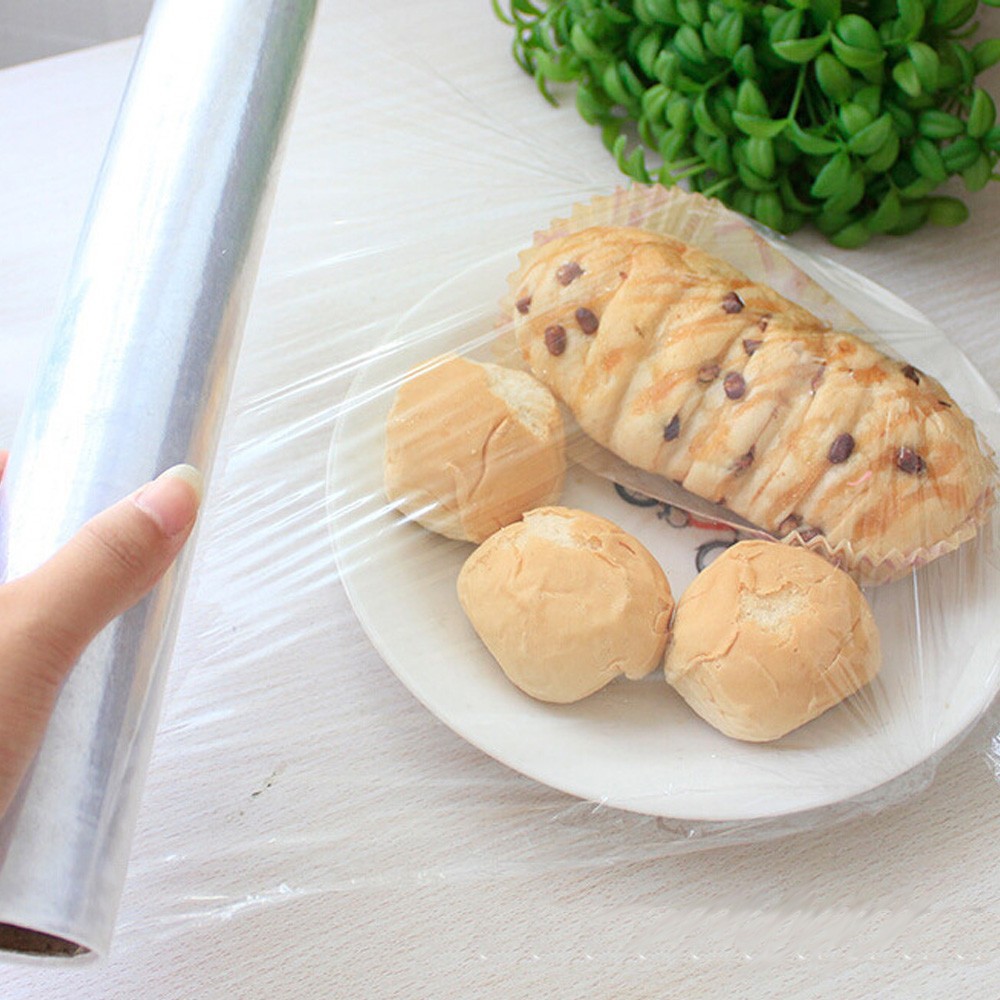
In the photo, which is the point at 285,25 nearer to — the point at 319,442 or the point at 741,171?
the point at 319,442

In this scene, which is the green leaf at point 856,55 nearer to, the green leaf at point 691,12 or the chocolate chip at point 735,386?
the green leaf at point 691,12

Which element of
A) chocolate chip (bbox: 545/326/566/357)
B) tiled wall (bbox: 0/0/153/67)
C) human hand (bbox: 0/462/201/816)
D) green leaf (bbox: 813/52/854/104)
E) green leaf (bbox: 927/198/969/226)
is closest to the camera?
human hand (bbox: 0/462/201/816)

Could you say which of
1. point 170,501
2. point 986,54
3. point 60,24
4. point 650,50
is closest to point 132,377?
point 170,501

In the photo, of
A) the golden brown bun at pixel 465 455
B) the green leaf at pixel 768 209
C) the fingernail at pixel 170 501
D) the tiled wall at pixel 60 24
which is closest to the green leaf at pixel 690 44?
the green leaf at pixel 768 209

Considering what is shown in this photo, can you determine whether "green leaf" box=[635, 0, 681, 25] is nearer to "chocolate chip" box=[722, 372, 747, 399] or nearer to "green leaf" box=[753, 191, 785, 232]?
"green leaf" box=[753, 191, 785, 232]

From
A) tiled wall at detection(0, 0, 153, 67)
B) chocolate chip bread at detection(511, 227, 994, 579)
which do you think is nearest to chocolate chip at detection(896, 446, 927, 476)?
chocolate chip bread at detection(511, 227, 994, 579)

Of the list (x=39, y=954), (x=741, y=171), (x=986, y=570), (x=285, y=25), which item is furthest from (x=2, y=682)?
(x=741, y=171)
